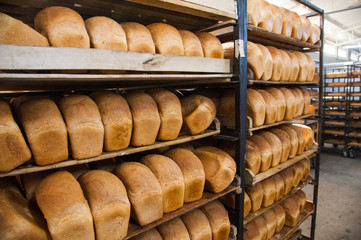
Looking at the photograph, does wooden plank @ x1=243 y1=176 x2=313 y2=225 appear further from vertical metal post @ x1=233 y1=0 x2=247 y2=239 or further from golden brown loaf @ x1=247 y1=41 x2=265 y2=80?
golden brown loaf @ x1=247 y1=41 x2=265 y2=80

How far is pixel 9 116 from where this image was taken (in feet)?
3.55

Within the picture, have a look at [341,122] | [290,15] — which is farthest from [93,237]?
[341,122]

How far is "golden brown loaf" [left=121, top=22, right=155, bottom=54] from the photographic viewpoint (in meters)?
1.38

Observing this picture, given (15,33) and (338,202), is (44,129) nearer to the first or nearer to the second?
(15,33)

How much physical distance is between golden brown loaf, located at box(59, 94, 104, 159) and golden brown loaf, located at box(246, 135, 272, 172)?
5.05 ft

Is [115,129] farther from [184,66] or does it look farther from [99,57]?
[184,66]

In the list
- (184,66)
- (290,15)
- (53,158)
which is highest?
(290,15)

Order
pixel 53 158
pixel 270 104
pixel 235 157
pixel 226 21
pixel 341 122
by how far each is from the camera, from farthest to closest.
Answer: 1. pixel 341 122
2. pixel 270 104
3. pixel 235 157
4. pixel 226 21
5. pixel 53 158

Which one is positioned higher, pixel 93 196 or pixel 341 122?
pixel 93 196

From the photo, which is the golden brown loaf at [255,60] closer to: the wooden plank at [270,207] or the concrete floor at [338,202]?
the wooden plank at [270,207]

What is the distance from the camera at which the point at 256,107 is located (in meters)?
2.07

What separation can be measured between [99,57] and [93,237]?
0.94 metres

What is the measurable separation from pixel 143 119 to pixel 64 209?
653 millimetres

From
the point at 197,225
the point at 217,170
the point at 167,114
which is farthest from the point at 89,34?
the point at 197,225
